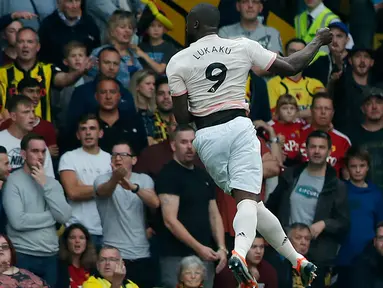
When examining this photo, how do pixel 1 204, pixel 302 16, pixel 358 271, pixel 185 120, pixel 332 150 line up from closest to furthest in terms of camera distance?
1. pixel 185 120
2. pixel 1 204
3. pixel 358 271
4. pixel 332 150
5. pixel 302 16

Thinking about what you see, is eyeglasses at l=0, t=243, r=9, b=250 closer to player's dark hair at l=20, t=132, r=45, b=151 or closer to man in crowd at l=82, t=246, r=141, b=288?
man in crowd at l=82, t=246, r=141, b=288

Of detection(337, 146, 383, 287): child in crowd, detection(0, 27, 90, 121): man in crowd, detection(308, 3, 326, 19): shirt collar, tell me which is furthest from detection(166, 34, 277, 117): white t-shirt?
detection(308, 3, 326, 19): shirt collar

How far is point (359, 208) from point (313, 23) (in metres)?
3.36

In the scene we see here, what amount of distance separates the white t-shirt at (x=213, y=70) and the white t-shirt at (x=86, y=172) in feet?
12.6

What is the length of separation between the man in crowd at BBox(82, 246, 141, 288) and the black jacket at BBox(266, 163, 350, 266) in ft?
7.23

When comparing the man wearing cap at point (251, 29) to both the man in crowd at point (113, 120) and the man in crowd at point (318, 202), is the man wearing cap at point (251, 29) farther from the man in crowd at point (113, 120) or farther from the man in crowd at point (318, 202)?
the man in crowd at point (113, 120)

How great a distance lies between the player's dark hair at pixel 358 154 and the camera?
16.0 meters

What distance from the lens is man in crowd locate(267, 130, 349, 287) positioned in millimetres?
15414

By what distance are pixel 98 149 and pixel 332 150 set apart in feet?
10.0

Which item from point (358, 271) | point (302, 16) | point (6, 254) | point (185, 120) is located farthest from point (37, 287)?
point (302, 16)

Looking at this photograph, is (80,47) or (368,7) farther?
(368,7)

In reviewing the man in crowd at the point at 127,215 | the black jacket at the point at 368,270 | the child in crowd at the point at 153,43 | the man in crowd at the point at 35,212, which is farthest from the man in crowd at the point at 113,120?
the black jacket at the point at 368,270

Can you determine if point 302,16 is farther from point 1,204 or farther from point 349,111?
point 1,204

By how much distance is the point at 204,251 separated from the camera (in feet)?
47.7
